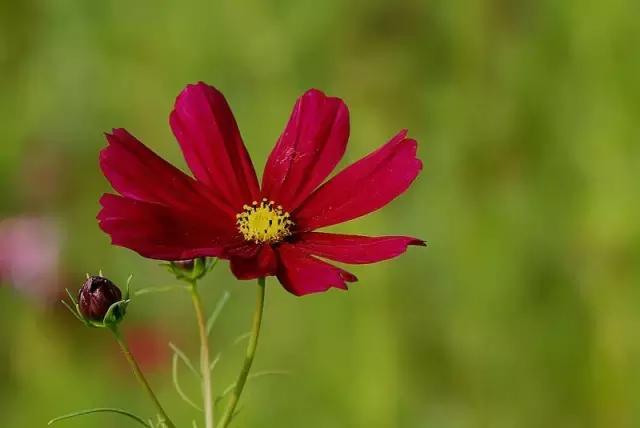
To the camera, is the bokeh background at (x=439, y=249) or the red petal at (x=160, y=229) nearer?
the red petal at (x=160, y=229)

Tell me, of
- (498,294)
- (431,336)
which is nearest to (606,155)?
(498,294)

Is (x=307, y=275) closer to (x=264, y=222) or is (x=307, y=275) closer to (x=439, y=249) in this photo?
(x=264, y=222)

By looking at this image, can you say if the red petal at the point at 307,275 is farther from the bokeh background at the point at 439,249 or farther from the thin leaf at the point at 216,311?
the bokeh background at the point at 439,249

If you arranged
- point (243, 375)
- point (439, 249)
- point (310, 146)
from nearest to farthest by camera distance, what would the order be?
point (243, 375) < point (310, 146) < point (439, 249)

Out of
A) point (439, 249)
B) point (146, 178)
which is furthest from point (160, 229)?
point (439, 249)

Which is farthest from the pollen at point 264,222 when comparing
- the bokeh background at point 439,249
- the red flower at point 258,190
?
the bokeh background at point 439,249

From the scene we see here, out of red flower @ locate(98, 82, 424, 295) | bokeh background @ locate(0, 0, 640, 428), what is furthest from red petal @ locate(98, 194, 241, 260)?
bokeh background @ locate(0, 0, 640, 428)

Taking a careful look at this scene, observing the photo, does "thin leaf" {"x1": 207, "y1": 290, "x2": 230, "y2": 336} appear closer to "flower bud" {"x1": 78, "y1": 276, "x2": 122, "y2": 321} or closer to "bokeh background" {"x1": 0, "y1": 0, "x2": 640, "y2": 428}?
"flower bud" {"x1": 78, "y1": 276, "x2": 122, "y2": 321}
